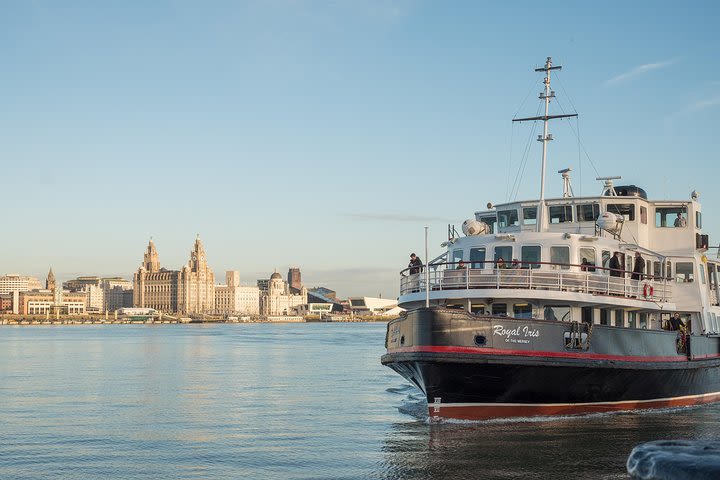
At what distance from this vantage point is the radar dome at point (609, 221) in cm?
2531

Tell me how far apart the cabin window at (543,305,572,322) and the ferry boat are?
36 mm

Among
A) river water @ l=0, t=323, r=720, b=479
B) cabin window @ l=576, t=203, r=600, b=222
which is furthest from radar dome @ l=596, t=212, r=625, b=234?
river water @ l=0, t=323, r=720, b=479

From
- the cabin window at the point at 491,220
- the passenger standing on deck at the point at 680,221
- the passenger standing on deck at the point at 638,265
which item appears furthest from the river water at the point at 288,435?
the cabin window at the point at 491,220

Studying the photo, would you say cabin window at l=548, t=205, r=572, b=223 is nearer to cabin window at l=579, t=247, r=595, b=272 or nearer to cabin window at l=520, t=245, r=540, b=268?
cabin window at l=579, t=247, r=595, b=272

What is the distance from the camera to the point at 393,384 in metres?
39.2

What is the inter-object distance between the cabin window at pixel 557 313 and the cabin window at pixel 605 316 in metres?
1.53

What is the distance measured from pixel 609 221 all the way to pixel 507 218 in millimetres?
4137

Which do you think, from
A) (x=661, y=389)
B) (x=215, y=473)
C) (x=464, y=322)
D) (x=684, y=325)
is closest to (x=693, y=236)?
(x=684, y=325)

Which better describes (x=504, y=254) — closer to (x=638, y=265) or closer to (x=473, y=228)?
(x=473, y=228)

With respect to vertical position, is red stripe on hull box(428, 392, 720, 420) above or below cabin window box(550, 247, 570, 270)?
below

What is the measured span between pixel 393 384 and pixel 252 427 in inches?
649

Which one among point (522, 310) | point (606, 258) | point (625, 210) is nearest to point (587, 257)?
point (606, 258)

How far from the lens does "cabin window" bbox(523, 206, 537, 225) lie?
27.9 m

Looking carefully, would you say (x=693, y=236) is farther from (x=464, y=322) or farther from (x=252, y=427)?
(x=252, y=427)
